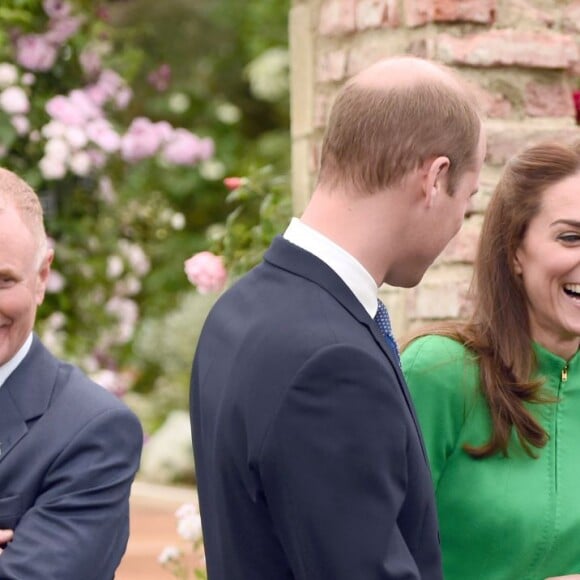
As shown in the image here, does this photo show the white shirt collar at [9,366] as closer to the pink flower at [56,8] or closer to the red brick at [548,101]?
the red brick at [548,101]

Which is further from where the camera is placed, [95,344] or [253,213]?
[253,213]

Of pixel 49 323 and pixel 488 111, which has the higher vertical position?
pixel 488 111

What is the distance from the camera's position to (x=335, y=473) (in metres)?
1.81

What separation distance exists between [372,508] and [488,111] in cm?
216

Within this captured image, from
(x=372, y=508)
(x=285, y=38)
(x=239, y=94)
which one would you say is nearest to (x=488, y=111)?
(x=372, y=508)

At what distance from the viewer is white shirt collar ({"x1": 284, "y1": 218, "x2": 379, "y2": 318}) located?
77.0 inches

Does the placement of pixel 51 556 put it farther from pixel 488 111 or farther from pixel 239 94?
pixel 239 94

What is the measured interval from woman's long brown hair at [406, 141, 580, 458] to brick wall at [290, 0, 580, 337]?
87 centimetres

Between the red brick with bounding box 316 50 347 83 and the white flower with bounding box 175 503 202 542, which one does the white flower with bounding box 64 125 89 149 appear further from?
the white flower with bounding box 175 503 202 542

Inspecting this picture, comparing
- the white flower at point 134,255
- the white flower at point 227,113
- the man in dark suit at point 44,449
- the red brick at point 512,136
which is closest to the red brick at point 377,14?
the red brick at point 512,136

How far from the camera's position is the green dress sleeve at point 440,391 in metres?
2.67

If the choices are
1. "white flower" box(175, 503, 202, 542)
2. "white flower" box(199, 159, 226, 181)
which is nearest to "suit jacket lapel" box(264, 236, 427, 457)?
"white flower" box(175, 503, 202, 542)

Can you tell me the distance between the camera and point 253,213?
11320mm

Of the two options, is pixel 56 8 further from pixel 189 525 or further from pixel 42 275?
pixel 42 275
